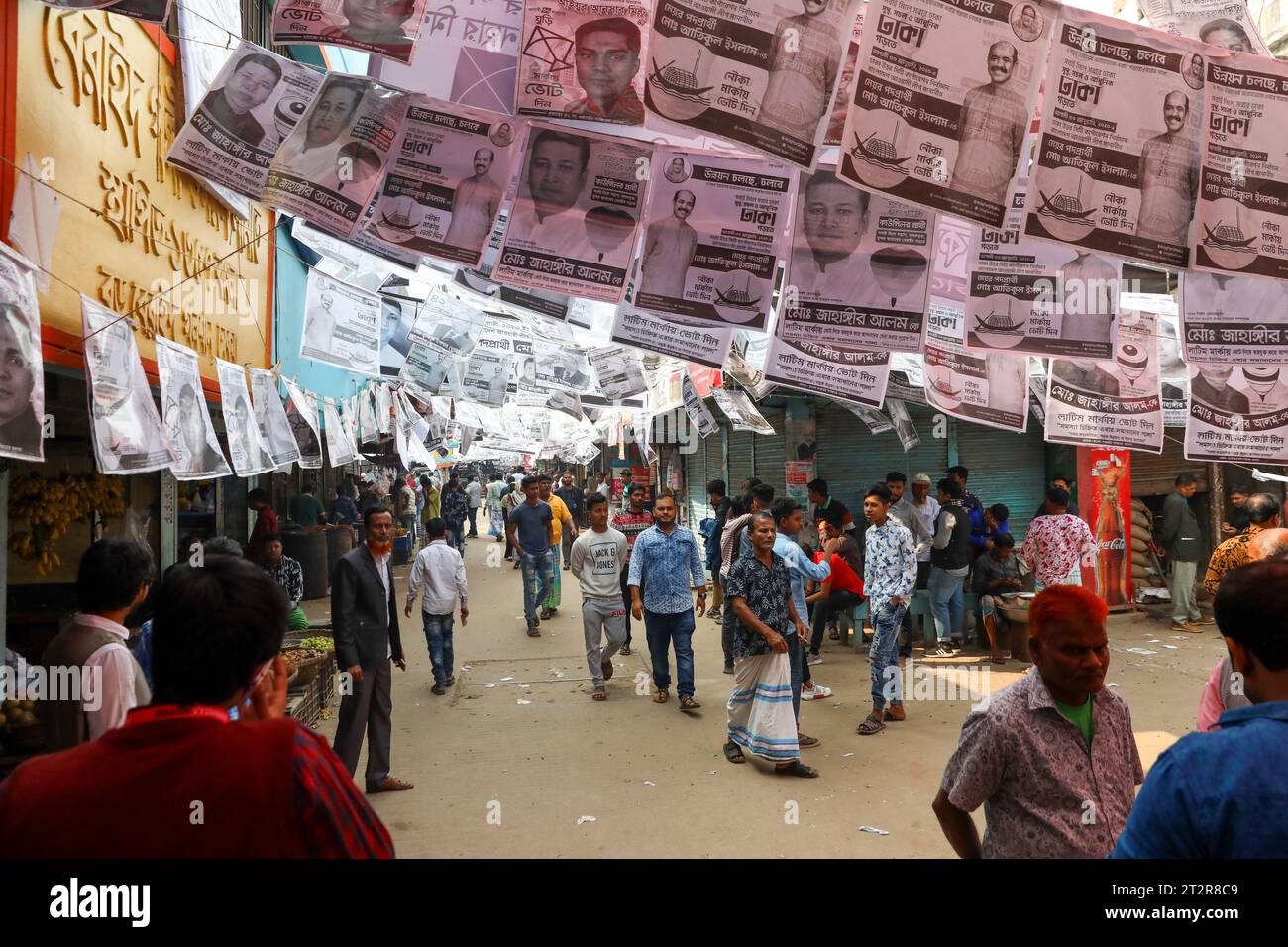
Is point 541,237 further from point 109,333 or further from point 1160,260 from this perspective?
point 1160,260

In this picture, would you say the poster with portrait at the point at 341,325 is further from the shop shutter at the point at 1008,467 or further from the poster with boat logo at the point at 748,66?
the shop shutter at the point at 1008,467

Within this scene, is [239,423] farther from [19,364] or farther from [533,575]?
[533,575]

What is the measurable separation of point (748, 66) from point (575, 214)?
48.1 inches

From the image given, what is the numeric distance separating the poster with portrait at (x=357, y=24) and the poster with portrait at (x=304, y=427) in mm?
4960

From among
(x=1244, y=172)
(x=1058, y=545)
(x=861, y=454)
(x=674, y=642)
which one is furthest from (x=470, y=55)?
(x=861, y=454)

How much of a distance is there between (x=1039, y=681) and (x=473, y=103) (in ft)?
11.2

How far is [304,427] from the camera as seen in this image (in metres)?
8.61

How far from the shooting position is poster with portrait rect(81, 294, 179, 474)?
153 inches

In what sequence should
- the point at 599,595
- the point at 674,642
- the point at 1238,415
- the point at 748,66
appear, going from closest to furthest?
the point at 748,66, the point at 1238,415, the point at 674,642, the point at 599,595

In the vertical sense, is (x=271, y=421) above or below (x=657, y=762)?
above

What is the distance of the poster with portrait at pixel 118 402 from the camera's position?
388 cm

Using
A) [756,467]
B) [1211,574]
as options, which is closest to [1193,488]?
[756,467]

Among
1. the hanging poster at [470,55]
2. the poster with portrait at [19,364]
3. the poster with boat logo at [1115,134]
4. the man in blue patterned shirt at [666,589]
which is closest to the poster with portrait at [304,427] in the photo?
the man in blue patterned shirt at [666,589]

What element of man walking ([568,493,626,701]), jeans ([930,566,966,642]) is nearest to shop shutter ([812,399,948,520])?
jeans ([930,566,966,642])
